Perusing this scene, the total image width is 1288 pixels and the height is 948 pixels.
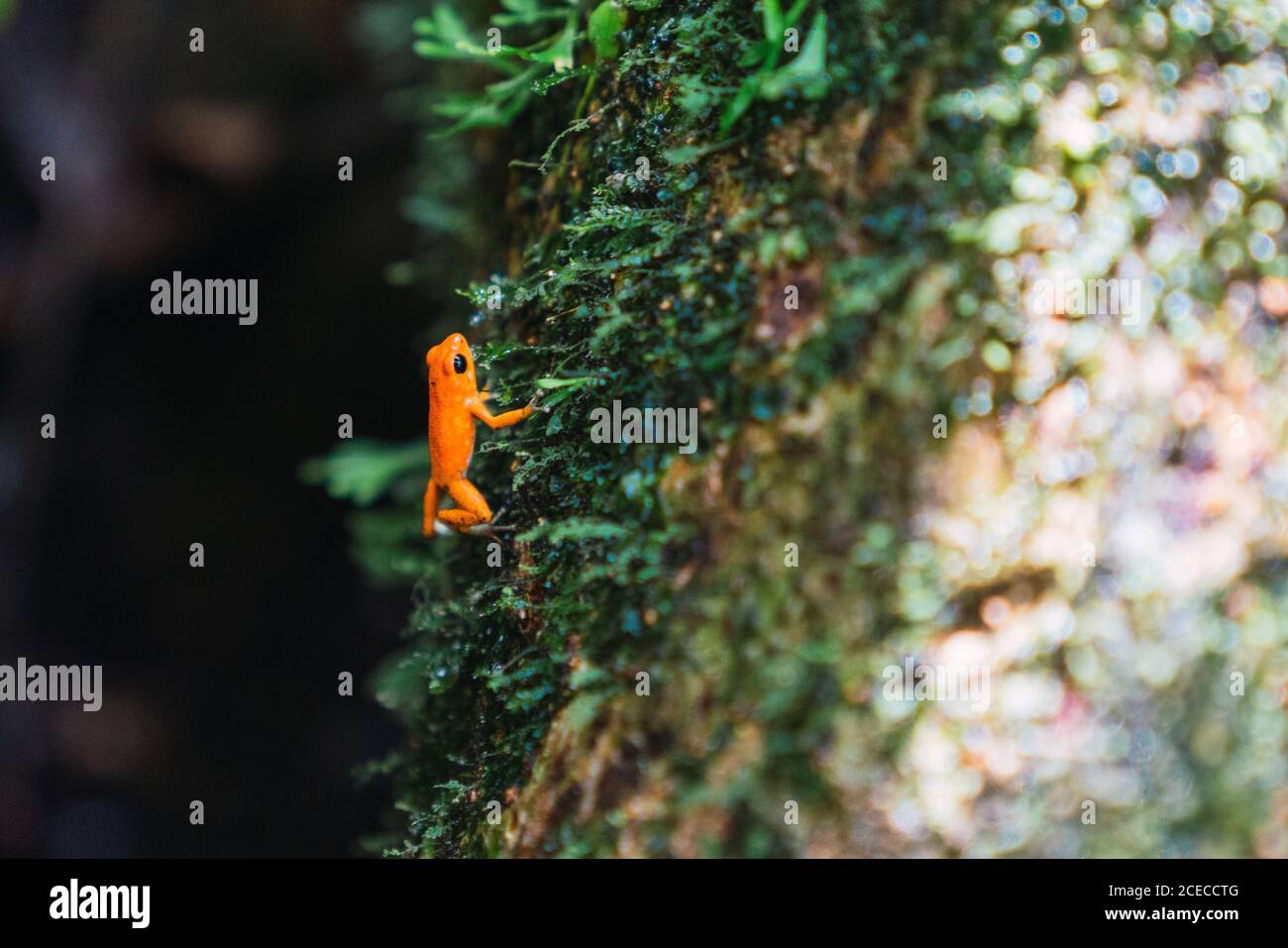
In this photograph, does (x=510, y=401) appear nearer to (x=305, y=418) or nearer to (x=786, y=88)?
(x=786, y=88)

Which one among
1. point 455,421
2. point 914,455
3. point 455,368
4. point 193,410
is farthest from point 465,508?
point 193,410

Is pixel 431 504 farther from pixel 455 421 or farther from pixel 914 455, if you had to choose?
pixel 914 455

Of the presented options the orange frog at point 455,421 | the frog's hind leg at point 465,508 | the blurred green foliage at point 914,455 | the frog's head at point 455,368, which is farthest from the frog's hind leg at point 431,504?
the blurred green foliage at point 914,455

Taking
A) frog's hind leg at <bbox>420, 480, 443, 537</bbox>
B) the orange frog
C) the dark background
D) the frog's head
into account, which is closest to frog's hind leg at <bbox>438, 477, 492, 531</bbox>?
the orange frog

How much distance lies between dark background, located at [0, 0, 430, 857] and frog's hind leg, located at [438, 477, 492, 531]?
2280 millimetres

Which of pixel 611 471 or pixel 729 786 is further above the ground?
pixel 611 471

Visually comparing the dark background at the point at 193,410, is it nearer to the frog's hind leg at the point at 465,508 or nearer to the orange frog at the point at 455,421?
the orange frog at the point at 455,421

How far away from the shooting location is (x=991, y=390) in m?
1.71

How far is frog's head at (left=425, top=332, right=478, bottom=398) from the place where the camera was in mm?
2285

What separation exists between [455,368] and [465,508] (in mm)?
398

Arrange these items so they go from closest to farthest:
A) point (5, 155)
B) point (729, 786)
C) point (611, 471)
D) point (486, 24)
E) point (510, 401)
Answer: point (729, 786) < point (611, 471) < point (510, 401) < point (486, 24) < point (5, 155)

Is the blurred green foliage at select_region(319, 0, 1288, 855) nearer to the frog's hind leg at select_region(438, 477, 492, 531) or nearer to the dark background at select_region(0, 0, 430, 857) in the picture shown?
the frog's hind leg at select_region(438, 477, 492, 531)
